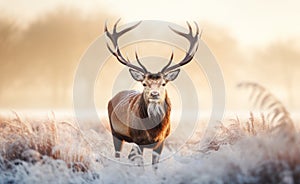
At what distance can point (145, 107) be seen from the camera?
478cm

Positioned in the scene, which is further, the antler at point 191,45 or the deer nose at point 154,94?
the antler at point 191,45

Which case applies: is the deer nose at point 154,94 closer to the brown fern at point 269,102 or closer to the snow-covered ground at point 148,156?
the snow-covered ground at point 148,156

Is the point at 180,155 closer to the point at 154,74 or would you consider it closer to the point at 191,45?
the point at 154,74

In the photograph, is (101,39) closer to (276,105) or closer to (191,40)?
(191,40)

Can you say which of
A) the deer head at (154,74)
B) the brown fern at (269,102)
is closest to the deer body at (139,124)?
the deer head at (154,74)

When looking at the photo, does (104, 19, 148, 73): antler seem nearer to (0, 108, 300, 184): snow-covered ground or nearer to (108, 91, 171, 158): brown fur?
(108, 91, 171, 158): brown fur

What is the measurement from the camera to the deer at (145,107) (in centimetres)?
465

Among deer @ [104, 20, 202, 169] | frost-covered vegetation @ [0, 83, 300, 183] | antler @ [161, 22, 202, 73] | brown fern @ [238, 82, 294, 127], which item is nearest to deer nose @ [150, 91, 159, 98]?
deer @ [104, 20, 202, 169]

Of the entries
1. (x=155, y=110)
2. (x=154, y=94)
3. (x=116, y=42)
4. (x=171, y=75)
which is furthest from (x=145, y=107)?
(x=116, y=42)

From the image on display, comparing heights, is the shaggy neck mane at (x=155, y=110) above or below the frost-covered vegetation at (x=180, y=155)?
above

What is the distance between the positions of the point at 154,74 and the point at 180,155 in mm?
825

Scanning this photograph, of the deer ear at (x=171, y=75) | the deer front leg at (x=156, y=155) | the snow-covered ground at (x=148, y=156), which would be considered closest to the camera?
the snow-covered ground at (x=148, y=156)

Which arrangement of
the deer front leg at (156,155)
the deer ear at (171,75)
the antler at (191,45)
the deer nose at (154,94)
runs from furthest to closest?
the antler at (191,45), the deer ear at (171,75), the deer nose at (154,94), the deer front leg at (156,155)

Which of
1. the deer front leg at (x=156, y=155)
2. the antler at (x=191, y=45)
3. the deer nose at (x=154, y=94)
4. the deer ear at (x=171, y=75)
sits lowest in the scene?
the deer front leg at (x=156, y=155)
